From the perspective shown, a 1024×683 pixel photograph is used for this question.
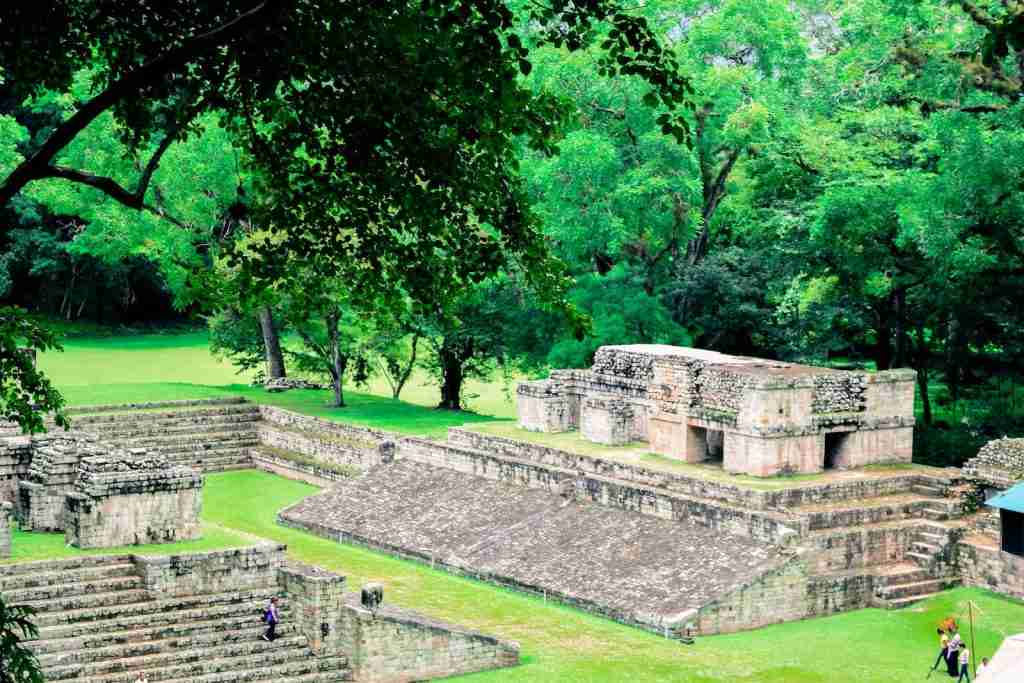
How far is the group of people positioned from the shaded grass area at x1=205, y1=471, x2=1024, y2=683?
34 cm

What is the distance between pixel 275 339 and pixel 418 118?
30168 mm

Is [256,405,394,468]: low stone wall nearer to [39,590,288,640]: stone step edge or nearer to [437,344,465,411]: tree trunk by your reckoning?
[437,344,465,411]: tree trunk

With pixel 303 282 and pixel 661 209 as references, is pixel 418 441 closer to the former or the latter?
pixel 661 209

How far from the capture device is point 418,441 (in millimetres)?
29453

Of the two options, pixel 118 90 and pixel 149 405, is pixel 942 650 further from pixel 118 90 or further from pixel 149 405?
pixel 149 405

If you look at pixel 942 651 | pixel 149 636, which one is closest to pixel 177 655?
pixel 149 636

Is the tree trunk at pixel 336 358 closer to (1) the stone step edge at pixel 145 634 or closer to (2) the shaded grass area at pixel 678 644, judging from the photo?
(2) the shaded grass area at pixel 678 644

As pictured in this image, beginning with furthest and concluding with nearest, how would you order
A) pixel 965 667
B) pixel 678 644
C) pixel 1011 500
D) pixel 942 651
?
pixel 1011 500 → pixel 678 644 → pixel 942 651 → pixel 965 667

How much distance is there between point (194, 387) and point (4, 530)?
18.0m

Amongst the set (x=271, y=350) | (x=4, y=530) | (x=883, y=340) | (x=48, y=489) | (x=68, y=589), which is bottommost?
(x=68, y=589)

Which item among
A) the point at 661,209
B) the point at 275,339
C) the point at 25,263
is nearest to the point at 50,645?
the point at 661,209

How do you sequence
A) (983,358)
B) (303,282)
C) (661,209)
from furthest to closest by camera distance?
(661,209) → (983,358) → (303,282)

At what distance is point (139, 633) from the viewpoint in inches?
739

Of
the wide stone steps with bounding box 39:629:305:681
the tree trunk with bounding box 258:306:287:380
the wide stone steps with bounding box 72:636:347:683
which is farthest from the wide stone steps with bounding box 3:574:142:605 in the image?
the tree trunk with bounding box 258:306:287:380
